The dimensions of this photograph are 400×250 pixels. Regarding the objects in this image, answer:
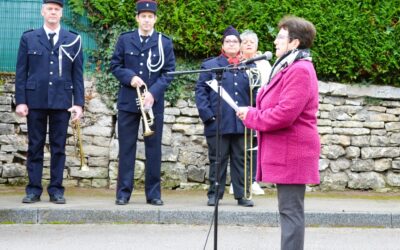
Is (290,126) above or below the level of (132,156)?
above

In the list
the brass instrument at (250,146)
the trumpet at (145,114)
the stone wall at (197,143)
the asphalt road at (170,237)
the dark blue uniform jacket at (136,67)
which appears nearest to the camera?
the asphalt road at (170,237)

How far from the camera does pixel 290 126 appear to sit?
5.81 meters

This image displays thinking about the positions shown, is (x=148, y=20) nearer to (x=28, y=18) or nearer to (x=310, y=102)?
(x=28, y=18)

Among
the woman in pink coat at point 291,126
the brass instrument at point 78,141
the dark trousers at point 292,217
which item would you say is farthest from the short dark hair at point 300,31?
the brass instrument at point 78,141

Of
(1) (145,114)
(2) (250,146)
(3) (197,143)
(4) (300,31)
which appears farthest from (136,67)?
(4) (300,31)

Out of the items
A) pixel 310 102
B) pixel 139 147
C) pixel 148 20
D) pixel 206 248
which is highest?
pixel 148 20

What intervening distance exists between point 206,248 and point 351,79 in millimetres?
4906

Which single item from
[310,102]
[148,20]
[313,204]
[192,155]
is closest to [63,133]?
[148,20]

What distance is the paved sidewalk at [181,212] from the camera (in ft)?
28.1

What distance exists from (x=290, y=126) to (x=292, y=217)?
0.65 metres

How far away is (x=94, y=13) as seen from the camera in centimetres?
1111

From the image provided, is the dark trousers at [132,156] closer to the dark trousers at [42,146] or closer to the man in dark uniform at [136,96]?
the man in dark uniform at [136,96]

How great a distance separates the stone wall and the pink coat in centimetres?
515

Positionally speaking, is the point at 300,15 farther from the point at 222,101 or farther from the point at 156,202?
the point at 156,202
